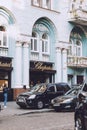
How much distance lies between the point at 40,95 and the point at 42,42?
1094cm

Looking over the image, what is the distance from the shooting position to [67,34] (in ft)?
129

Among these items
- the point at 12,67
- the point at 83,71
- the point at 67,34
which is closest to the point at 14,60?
the point at 12,67

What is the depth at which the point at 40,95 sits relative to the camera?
90.1 feet

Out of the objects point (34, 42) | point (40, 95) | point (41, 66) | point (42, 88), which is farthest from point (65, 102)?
point (34, 42)

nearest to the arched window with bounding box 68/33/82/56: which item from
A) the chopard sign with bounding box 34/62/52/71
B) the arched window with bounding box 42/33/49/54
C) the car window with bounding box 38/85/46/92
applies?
the arched window with bounding box 42/33/49/54

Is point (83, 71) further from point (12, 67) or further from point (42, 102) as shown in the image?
point (42, 102)

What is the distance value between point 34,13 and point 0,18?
346 cm

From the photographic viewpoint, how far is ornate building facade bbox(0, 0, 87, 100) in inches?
1336

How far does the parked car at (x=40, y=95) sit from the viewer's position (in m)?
27.1

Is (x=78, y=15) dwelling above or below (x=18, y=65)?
above

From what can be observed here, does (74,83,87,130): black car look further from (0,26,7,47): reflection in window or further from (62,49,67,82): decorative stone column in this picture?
(62,49,67,82): decorative stone column

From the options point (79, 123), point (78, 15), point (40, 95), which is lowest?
point (79, 123)

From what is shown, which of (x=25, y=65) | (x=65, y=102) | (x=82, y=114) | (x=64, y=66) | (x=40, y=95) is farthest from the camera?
(x=64, y=66)

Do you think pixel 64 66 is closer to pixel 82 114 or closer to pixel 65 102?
pixel 65 102
